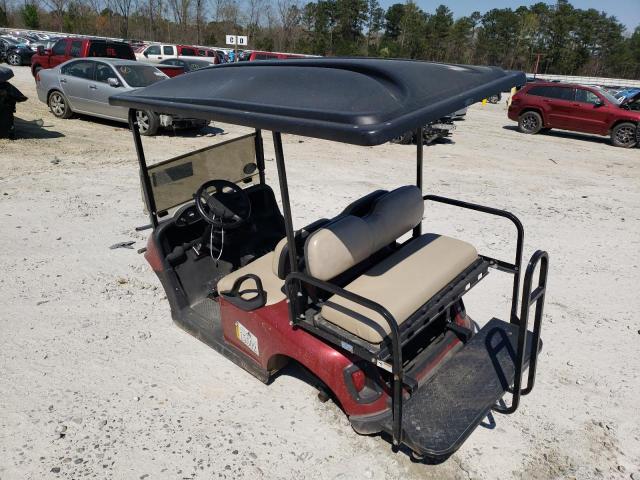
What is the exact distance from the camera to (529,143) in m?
12.4

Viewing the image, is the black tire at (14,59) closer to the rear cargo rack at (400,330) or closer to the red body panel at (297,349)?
the red body panel at (297,349)

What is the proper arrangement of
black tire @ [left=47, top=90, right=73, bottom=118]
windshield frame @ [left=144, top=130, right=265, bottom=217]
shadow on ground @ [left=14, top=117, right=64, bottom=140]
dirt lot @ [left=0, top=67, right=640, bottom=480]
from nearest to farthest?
1. dirt lot @ [left=0, top=67, right=640, bottom=480]
2. windshield frame @ [left=144, top=130, right=265, bottom=217]
3. shadow on ground @ [left=14, top=117, right=64, bottom=140]
4. black tire @ [left=47, top=90, right=73, bottom=118]

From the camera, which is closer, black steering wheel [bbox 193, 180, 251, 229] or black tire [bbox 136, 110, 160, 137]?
black steering wheel [bbox 193, 180, 251, 229]

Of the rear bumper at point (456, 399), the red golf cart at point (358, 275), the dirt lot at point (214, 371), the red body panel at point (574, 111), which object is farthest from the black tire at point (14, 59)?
the rear bumper at point (456, 399)

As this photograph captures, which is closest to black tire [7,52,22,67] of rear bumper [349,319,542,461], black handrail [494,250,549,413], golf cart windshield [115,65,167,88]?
golf cart windshield [115,65,167,88]

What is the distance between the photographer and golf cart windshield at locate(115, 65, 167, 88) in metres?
10.6

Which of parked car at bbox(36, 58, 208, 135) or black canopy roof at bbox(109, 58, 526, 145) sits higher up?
black canopy roof at bbox(109, 58, 526, 145)

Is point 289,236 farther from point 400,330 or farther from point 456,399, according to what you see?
point 456,399

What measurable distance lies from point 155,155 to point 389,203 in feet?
23.4

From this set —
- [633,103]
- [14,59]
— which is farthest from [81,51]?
[633,103]

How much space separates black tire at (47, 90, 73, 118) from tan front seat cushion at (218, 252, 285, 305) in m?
10.5

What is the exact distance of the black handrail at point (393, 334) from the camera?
2170 millimetres

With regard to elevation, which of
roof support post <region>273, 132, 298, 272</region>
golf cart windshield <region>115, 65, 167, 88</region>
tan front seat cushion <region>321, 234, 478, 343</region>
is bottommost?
tan front seat cushion <region>321, 234, 478, 343</region>

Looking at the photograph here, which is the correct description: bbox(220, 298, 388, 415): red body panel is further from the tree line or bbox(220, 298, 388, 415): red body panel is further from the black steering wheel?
the tree line
